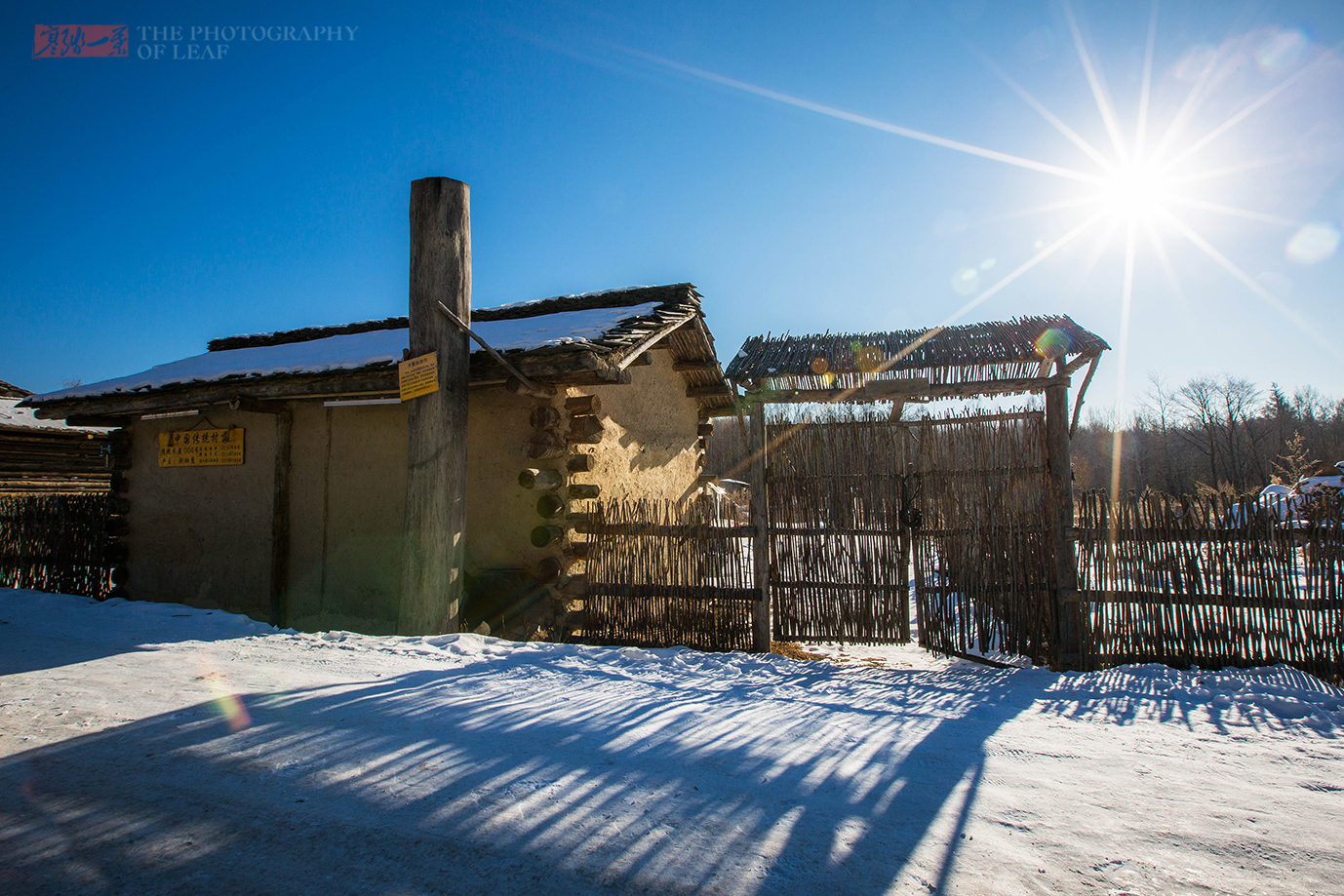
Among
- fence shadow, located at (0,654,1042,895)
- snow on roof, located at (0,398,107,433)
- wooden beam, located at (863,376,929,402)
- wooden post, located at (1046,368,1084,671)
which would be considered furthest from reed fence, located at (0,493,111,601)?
wooden post, located at (1046,368,1084,671)

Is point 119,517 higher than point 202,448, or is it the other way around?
point 202,448

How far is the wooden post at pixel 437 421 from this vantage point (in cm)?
536

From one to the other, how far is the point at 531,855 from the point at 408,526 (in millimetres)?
3836

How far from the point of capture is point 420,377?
549cm

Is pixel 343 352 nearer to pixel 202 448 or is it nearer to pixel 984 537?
pixel 202 448

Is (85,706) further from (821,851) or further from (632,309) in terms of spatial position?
(632,309)

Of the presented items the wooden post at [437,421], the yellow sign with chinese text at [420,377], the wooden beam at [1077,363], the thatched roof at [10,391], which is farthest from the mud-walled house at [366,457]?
the thatched roof at [10,391]

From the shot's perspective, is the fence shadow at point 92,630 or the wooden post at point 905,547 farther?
the wooden post at point 905,547

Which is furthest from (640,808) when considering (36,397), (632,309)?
(36,397)

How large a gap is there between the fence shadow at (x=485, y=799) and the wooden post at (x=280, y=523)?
4555mm

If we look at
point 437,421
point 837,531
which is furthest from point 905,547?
point 437,421

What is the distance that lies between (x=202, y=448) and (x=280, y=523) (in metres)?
1.83

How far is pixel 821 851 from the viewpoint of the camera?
2.14 m

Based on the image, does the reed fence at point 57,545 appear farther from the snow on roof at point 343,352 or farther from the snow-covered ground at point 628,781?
the snow-covered ground at point 628,781
